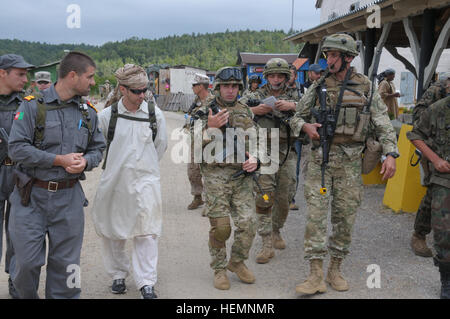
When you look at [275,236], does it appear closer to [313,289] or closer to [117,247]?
[313,289]

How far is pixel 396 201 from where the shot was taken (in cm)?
758

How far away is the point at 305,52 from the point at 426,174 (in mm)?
11238

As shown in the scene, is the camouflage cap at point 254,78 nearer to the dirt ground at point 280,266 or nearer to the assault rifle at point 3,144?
the dirt ground at point 280,266

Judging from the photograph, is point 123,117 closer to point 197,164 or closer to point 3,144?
point 3,144

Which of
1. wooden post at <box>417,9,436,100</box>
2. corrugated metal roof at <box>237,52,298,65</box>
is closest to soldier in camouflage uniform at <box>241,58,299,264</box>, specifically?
wooden post at <box>417,9,436,100</box>

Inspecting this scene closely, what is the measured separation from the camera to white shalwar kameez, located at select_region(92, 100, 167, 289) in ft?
13.5

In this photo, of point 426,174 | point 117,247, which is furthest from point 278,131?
point 117,247

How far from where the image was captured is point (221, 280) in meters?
4.55

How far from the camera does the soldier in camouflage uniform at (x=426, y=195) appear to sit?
528cm

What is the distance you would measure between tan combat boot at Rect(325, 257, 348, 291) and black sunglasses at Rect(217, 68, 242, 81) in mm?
2054

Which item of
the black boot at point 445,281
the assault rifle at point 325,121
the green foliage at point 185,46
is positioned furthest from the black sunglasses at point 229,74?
the green foliage at point 185,46

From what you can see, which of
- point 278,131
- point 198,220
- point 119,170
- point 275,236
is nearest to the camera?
A: point 119,170

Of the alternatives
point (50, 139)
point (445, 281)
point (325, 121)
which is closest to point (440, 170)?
point (445, 281)

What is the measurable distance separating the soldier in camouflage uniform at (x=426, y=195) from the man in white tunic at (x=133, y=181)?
309 centimetres
